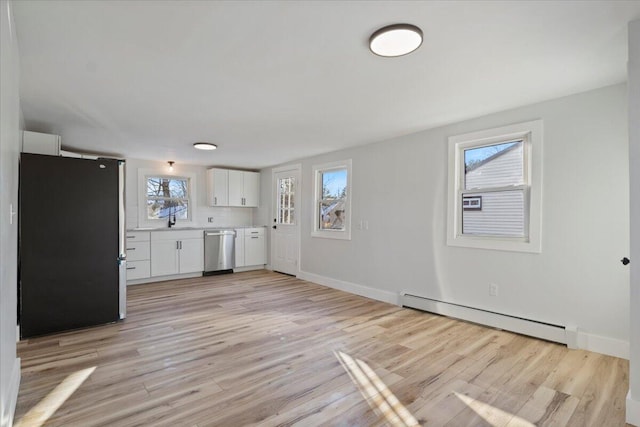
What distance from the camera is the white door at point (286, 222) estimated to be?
6.19 metres

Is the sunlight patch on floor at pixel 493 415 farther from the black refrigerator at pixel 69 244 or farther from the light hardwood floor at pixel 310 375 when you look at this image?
the black refrigerator at pixel 69 244

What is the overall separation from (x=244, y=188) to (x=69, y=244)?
4.00m

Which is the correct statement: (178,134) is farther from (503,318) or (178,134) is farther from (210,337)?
(503,318)

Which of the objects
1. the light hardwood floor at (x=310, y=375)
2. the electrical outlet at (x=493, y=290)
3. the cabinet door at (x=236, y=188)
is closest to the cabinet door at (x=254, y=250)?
the cabinet door at (x=236, y=188)

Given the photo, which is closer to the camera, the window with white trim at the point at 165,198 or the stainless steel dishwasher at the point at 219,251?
the window with white trim at the point at 165,198

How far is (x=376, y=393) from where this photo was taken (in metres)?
2.13

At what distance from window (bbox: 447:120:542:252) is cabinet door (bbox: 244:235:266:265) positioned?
4244 millimetres

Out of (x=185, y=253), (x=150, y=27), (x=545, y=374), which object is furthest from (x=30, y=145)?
(x=545, y=374)

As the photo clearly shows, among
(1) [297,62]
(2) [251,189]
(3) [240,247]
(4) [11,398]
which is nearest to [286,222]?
(3) [240,247]

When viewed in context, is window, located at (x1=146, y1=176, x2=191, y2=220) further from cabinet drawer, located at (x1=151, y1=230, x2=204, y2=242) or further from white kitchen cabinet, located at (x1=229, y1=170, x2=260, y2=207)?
white kitchen cabinet, located at (x1=229, y1=170, x2=260, y2=207)

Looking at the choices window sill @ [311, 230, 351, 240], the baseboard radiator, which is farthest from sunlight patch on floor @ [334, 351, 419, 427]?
window sill @ [311, 230, 351, 240]

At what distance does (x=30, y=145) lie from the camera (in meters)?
3.33

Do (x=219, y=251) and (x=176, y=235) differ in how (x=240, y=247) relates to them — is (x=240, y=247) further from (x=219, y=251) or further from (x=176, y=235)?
(x=176, y=235)

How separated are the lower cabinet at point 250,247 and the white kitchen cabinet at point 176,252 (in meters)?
0.75
